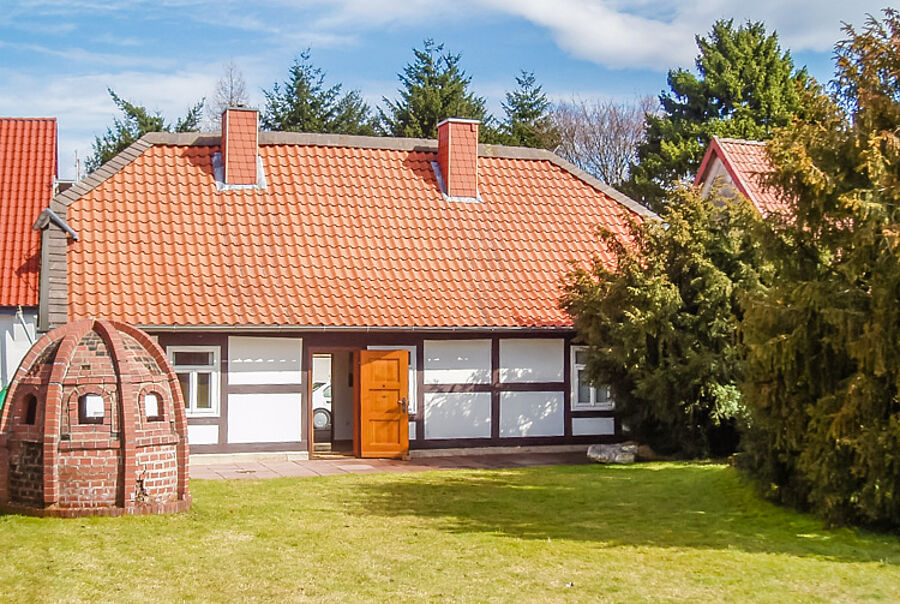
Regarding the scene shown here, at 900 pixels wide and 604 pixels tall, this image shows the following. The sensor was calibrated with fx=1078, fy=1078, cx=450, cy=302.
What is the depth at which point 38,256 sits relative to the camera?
2156 centimetres

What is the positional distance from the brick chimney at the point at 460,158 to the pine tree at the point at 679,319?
4453 millimetres

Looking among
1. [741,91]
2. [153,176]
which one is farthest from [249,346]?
[741,91]

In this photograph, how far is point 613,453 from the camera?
18562 mm

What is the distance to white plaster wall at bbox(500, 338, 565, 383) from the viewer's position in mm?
20156

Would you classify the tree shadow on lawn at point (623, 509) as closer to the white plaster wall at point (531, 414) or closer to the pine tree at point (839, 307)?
the pine tree at point (839, 307)

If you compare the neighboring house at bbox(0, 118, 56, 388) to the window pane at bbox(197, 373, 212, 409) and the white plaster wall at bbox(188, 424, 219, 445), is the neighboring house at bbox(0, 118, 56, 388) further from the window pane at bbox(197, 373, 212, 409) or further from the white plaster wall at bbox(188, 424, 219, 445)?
the white plaster wall at bbox(188, 424, 219, 445)

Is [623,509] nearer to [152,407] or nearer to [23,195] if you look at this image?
[152,407]

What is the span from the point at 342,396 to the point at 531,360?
15.9ft

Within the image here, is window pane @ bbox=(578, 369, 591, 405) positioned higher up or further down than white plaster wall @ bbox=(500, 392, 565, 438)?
higher up

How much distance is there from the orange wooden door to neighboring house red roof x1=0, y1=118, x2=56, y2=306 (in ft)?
23.9

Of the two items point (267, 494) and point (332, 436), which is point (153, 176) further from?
point (267, 494)

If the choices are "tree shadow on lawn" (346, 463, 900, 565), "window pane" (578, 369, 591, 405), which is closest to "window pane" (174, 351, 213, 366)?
"tree shadow on lawn" (346, 463, 900, 565)

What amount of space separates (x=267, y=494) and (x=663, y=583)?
6613mm

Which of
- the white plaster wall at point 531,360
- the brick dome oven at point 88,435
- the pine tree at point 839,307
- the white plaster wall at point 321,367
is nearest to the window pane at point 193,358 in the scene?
the white plaster wall at point 531,360
